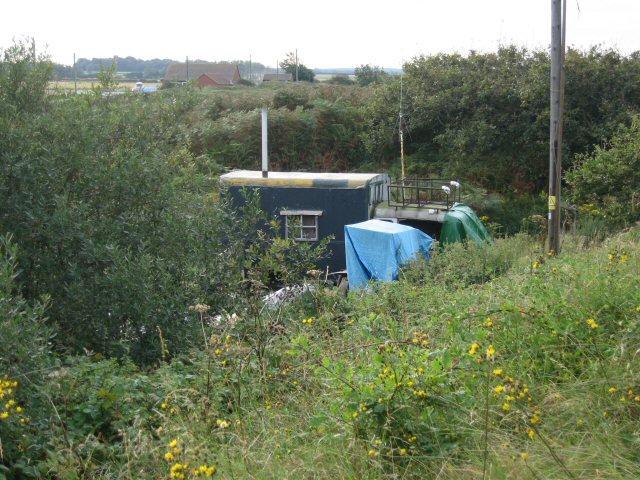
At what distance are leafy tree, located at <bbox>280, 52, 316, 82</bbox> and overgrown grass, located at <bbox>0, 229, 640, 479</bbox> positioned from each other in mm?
48019

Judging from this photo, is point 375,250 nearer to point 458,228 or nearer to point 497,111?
point 458,228

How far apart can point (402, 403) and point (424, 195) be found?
63.1 feet

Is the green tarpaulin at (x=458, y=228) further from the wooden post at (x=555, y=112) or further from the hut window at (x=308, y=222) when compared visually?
the wooden post at (x=555, y=112)

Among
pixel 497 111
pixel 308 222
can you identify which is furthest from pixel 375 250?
pixel 497 111

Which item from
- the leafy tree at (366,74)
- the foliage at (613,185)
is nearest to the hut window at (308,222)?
the foliage at (613,185)

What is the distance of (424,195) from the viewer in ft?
74.1

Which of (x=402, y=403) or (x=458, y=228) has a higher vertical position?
(x=402, y=403)

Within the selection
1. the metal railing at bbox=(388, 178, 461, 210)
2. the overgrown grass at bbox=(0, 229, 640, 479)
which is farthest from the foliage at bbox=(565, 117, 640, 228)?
the overgrown grass at bbox=(0, 229, 640, 479)

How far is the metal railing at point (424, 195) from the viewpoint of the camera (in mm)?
18844

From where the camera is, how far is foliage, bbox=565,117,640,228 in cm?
1758

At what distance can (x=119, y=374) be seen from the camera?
573cm

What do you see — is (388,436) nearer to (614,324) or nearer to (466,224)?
(614,324)

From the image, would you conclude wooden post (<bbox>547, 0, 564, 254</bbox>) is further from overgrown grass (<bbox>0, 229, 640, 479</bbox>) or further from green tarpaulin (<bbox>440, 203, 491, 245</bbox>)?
overgrown grass (<bbox>0, 229, 640, 479</bbox>)

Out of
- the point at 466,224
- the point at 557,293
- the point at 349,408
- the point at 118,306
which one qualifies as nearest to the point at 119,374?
the point at 118,306
